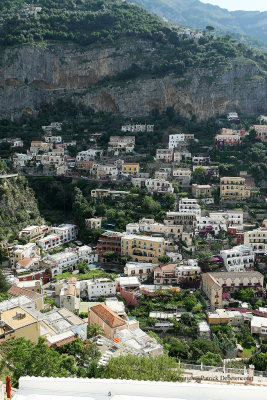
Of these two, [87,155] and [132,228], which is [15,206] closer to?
[132,228]

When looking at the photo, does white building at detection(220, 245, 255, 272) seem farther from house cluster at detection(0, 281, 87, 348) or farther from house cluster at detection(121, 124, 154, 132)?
house cluster at detection(121, 124, 154, 132)

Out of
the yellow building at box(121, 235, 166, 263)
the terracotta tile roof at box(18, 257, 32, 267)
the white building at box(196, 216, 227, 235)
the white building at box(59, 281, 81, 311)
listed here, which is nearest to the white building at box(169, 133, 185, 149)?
the white building at box(196, 216, 227, 235)

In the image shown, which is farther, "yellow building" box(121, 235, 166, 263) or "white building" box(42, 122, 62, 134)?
"white building" box(42, 122, 62, 134)

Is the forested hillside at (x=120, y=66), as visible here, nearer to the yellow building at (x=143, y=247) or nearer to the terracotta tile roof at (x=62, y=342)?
the yellow building at (x=143, y=247)

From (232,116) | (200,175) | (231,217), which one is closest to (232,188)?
(200,175)

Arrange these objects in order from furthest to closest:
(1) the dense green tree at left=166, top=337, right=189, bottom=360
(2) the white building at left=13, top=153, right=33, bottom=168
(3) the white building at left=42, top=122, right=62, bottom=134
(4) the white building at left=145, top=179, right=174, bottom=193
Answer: (3) the white building at left=42, top=122, right=62, bottom=134, (2) the white building at left=13, top=153, right=33, bottom=168, (4) the white building at left=145, top=179, right=174, bottom=193, (1) the dense green tree at left=166, top=337, right=189, bottom=360

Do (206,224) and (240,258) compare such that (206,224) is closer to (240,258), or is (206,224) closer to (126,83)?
(240,258)
